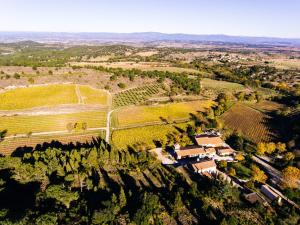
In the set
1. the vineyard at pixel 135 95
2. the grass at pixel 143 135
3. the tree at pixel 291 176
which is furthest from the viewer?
the vineyard at pixel 135 95

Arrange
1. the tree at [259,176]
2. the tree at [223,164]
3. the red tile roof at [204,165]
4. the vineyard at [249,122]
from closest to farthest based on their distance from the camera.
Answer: the tree at [259,176] < the red tile roof at [204,165] < the tree at [223,164] < the vineyard at [249,122]

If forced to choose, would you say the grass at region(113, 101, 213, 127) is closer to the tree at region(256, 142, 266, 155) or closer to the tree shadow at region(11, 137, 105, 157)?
the tree shadow at region(11, 137, 105, 157)

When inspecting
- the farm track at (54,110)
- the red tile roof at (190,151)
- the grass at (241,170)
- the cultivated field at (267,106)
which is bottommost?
the grass at (241,170)

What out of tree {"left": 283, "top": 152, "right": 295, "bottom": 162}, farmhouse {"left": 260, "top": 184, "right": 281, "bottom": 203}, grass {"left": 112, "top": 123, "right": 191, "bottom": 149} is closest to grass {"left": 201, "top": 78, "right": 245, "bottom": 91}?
grass {"left": 112, "top": 123, "right": 191, "bottom": 149}

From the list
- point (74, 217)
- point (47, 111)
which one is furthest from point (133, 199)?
point (47, 111)

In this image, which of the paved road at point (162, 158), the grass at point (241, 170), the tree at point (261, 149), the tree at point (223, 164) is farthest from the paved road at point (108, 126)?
the tree at point (261, 149)

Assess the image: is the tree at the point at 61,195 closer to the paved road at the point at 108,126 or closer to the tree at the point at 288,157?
the paved road at the point at 108,126

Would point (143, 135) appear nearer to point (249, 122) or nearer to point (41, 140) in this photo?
point (41, 140)
